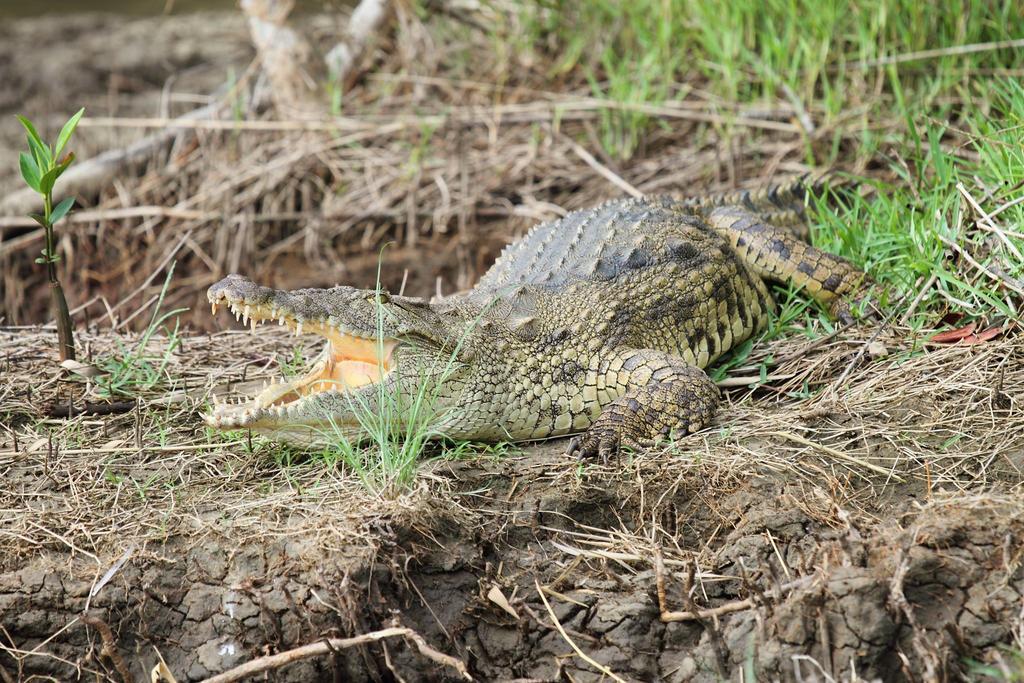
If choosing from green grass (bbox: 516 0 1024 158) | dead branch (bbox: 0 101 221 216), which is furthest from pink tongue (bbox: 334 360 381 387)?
dead branch (bbox: 0 101 221 216)

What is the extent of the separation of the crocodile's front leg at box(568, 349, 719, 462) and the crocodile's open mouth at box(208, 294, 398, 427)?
2.81 feet

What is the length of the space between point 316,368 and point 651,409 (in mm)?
1356

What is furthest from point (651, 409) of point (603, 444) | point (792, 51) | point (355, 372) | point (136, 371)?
point (792, 51)

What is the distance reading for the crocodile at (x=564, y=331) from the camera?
3842 mm

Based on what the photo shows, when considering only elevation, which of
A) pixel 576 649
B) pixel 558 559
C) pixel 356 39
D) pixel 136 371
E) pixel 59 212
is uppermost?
pixel 356 39

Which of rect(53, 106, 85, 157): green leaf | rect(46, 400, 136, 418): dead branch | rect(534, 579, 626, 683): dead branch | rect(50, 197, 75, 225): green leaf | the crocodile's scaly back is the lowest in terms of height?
rect(534, 579, 626, 683): dead branch

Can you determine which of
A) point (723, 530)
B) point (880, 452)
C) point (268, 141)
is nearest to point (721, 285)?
point (880, 452)

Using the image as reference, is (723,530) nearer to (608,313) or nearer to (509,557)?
(509,557)

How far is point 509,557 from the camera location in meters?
3.48

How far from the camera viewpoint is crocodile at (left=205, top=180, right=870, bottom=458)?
3842 millimetres

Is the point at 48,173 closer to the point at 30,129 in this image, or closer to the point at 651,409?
the point at 30,129

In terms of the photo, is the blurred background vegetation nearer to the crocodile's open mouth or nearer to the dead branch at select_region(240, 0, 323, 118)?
the dead branch at select_region(240, 0, 323, 118)

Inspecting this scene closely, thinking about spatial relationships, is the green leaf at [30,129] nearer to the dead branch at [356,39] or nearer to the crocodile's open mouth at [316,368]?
the crocodile's open mouth at [316,368]

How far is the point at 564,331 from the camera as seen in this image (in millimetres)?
4250
